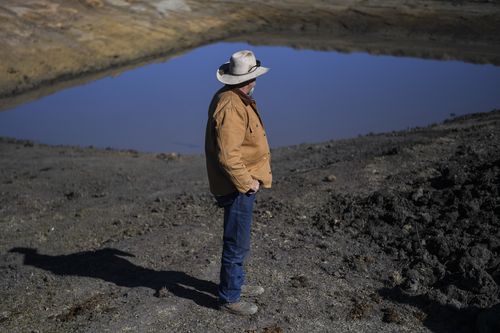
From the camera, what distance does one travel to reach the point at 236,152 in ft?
16.2

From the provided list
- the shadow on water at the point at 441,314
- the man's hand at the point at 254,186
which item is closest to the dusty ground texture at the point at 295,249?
the shadow on water at the point at 441,314

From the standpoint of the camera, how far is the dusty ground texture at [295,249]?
225 inches

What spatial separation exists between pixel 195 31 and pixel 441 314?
25.2 m

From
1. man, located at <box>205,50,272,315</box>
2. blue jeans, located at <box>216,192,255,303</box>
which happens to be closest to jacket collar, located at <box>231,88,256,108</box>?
man, located at <box>205,50,272,315</box>

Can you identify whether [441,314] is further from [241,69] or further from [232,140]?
[241,69]

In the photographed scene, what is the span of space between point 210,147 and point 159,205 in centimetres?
467

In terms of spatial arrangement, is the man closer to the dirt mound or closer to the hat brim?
the hat brim

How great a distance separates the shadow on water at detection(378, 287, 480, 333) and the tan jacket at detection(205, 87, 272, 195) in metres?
1.81

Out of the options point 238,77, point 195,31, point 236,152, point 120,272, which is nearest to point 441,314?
point 236,152

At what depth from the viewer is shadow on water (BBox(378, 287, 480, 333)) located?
5449 millimetres

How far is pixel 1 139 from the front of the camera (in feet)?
52.8

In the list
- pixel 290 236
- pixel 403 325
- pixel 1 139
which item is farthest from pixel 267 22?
pixel 403 325

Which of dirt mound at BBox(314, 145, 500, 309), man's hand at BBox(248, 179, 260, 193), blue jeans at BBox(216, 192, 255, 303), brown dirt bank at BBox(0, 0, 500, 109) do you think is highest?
man's hand at BBox(248, 179, 260, 193)

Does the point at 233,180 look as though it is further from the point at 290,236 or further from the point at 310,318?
the point at 290,236
